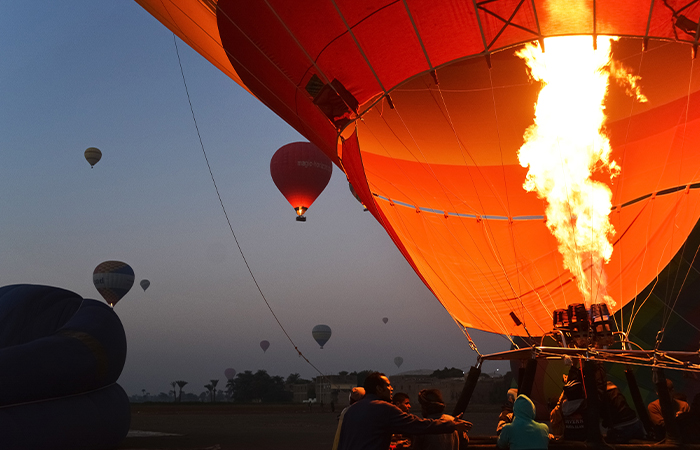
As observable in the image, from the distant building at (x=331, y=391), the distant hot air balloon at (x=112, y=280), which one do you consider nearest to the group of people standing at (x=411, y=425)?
the distant hot air balloon at (x=112, y=280)

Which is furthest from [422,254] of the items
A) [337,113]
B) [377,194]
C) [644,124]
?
[644,124]

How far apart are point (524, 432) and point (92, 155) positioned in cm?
3189

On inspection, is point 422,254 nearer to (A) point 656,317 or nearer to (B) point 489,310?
(B) point 489,310

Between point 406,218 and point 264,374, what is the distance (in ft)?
329

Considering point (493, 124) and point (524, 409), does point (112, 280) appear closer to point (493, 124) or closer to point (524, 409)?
point (493, 124)

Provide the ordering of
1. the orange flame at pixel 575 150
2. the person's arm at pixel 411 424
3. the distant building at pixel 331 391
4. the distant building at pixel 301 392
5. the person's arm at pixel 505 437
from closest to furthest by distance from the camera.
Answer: the person's arm at pixel 411 424
the person's arm at pixel 505 437
the orange flame at pixel 575 150
the distant building at pixel 331 391
the distant building at pixel 301 392

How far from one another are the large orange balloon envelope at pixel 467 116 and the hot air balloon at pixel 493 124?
0.02m

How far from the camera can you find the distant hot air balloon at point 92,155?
30.4 meters

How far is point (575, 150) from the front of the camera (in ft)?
25.0

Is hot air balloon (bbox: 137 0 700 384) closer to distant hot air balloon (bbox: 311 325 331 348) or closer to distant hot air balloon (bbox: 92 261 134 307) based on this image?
distant hot air balloon (bbox: 92 261 134 307)

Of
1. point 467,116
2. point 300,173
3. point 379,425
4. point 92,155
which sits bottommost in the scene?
point 379,425

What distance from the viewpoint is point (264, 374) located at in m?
103

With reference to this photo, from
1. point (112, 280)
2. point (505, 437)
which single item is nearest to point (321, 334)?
point (112, 280)

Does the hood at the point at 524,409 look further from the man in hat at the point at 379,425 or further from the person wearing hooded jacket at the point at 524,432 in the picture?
the man in hat at the point at 379,425
